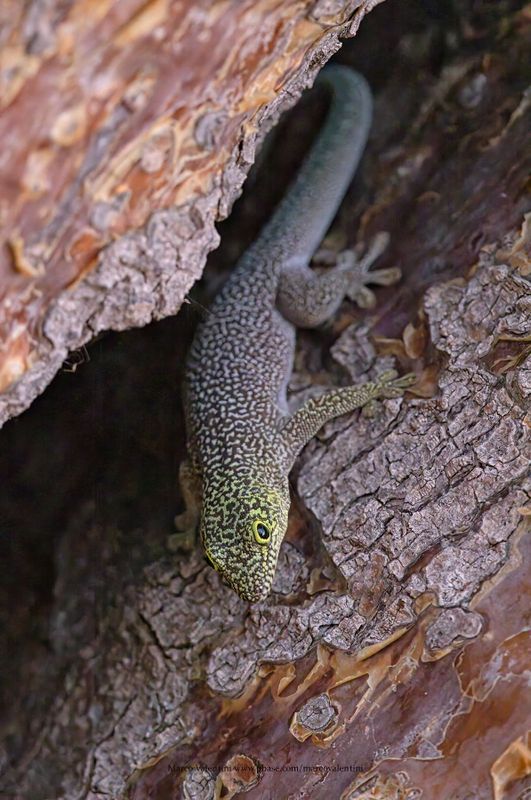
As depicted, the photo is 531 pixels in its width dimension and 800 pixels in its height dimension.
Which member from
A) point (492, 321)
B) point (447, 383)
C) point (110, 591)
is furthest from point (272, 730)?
point (492, 321)

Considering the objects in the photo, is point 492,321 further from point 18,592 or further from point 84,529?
point 18,592

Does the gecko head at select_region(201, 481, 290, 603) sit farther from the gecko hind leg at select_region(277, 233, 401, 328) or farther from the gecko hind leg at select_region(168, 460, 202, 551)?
the gecko hind leg at select_region(277, 233, 401, 328)

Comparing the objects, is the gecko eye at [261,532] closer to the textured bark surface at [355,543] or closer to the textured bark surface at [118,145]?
the textured bark surface at [355,543]

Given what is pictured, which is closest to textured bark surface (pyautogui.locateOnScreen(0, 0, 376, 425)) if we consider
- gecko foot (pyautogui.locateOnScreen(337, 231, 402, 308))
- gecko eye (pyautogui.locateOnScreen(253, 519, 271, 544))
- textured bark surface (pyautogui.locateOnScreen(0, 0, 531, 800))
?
textured bark surface (pyautogui.locateOnScreen(0, 0, 531, 800))

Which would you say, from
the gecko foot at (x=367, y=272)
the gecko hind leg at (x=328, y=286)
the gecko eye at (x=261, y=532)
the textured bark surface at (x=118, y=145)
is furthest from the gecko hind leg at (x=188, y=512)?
the textured bark surface at (x=118, y=145)

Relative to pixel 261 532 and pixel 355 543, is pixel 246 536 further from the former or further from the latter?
pixel 355 543

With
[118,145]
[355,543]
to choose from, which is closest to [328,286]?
[355,543]

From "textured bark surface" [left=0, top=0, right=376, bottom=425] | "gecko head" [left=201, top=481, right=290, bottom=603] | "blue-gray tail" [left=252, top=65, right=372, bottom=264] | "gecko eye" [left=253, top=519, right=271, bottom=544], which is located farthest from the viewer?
"blue-gray tail" [left=252, top=65, right=372, bottom=264]
